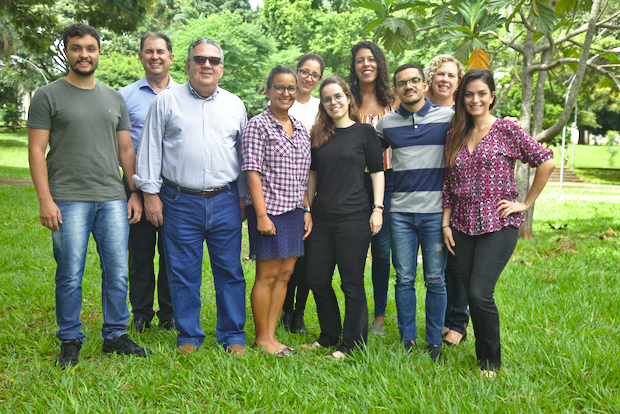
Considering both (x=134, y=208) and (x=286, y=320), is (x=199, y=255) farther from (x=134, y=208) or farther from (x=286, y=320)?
(x=286, y=320)

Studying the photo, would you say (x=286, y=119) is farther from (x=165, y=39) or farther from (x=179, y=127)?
(x=165, y=39)

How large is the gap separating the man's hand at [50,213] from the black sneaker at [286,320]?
2.01 meters

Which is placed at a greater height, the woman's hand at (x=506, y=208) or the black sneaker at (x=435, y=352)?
the woman's hand at (x=506, y=208)

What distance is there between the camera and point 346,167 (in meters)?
3.37

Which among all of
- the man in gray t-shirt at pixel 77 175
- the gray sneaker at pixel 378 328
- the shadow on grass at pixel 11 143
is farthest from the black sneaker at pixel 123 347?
the shadow on grass at pixel 11 143

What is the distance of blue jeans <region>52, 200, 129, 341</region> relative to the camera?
3.20 metres

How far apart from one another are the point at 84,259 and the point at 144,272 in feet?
2.40

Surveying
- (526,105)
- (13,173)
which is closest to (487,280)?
(526,105)

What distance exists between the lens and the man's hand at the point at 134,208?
11.8 feet

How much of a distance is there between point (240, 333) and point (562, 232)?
26.1 feet

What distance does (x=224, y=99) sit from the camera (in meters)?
3.55

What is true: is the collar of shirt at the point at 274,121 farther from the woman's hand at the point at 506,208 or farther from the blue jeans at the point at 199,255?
the woman's hand at the point at 506,208

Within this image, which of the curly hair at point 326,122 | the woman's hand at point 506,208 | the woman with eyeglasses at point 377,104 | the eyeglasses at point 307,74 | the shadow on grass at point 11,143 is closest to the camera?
the woman's hand at point 506,208

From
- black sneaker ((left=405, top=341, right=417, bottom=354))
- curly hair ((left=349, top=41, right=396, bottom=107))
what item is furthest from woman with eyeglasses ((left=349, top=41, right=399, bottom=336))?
black sneaker ((left=405, top=341, right=417, bottom=354))
